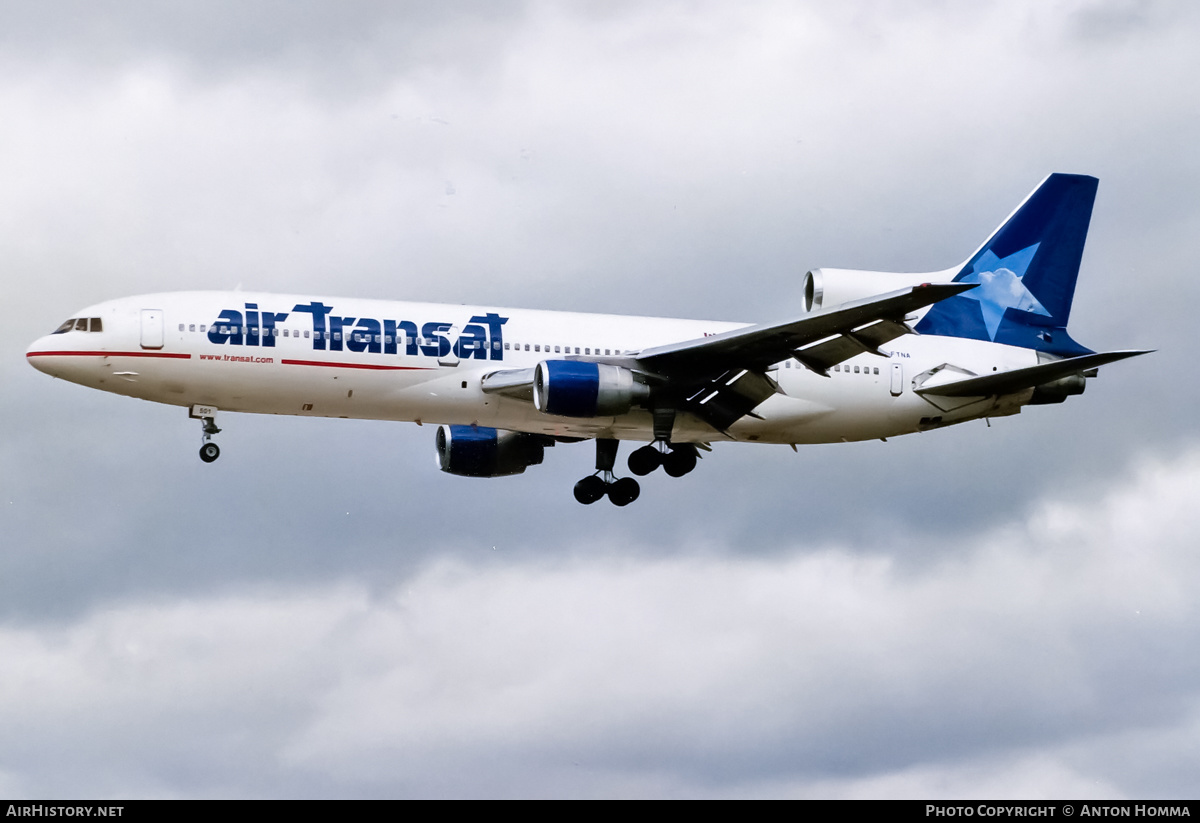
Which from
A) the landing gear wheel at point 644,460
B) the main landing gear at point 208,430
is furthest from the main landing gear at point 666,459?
the main landing gear at point 208,430

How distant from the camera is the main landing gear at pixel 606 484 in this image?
55312mm

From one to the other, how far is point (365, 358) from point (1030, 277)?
25.0 m

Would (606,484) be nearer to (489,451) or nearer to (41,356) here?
(489,451)

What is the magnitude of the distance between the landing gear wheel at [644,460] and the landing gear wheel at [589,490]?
125 cm

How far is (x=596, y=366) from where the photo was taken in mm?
49406

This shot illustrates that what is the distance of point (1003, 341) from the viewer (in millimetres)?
57969

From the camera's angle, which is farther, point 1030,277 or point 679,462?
point 1030,277

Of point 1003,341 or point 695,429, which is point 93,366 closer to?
point 695,429

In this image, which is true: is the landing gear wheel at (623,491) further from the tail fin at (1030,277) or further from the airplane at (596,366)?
the tail fin at (1030,277)

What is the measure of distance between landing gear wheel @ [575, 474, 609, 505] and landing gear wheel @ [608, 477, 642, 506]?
1.35 feet

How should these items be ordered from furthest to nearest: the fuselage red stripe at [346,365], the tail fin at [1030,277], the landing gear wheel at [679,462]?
→ the tail fin at [1030,277] → the landing gear wheel at [679,462] → the fuselage red stripe at [346,365]

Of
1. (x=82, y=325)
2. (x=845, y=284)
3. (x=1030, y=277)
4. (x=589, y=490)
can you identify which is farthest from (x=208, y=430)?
(x=1030, y=277)

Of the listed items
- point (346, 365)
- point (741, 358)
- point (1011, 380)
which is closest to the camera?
point (346, 365)

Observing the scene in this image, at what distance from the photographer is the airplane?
159ft
